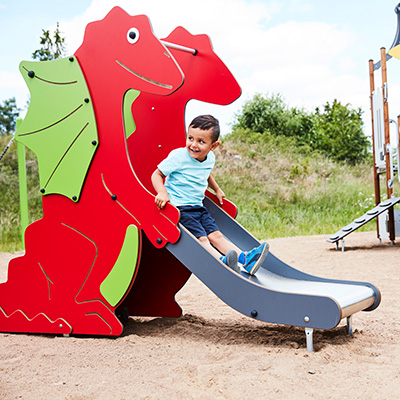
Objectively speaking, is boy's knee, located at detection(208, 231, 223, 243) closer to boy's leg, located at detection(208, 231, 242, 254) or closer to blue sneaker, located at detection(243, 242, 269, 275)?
boy's leg, located at detection(208, 231, 242, 254)

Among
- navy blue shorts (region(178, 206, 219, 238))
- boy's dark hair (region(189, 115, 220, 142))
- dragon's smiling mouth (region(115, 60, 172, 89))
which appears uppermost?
dragon's smiling mouth (region(115, 60, 172, 89))

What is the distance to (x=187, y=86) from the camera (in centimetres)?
365

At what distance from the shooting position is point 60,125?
130 inches

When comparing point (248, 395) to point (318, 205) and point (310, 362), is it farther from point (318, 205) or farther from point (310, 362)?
point (318, 205)

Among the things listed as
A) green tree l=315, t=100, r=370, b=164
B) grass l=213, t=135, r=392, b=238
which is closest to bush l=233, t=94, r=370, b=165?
green tree l=315, t=100, r=370, b=164

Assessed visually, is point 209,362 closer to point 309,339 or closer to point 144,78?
point 309,339

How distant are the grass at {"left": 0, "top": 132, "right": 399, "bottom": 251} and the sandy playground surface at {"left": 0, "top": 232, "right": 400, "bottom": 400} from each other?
5897mm

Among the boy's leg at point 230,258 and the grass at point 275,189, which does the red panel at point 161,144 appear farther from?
the grass at point 275,189

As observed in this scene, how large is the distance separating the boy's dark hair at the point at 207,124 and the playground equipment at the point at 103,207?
266mm

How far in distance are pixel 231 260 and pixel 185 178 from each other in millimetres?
673

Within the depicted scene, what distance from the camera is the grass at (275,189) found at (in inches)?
409

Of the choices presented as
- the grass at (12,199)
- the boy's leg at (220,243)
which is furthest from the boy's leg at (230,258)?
the grass at (12,199)

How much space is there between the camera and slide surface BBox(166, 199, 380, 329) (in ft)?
8.39

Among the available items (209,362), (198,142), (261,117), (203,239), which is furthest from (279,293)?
(261,117)
